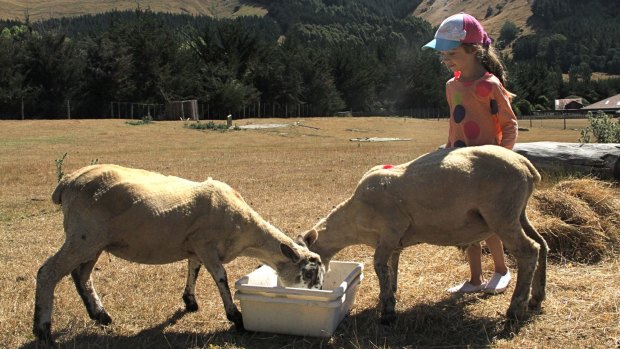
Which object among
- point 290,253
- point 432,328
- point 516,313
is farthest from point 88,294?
point 516,313

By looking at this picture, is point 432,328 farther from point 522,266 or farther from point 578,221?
point 578,221

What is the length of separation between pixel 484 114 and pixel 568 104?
144 metres

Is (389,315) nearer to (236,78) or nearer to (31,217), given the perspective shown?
(31,217)

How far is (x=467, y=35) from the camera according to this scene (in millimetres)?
6633

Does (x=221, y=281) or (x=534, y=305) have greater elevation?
(x=221, y=281)

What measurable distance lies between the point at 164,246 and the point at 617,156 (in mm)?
11202

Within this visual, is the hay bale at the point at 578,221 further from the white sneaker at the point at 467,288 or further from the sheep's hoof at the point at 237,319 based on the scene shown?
the sheep's hoof at the point at 237,319

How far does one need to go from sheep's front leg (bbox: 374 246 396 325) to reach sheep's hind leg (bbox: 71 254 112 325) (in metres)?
3.01

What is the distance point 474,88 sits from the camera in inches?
264

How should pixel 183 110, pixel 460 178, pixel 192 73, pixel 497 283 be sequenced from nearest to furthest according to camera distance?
pixel 460 178 < pixel 497 283 < pixel 183 110 < pixel 192 73

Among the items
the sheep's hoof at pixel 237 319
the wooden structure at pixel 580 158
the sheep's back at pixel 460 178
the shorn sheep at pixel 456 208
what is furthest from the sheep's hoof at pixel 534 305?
the wooden structure at pixel 580 158

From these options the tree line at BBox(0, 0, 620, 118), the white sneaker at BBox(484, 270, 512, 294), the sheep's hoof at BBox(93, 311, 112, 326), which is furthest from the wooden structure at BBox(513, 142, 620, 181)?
the tree line at BBox(0, 0, 620, 118)

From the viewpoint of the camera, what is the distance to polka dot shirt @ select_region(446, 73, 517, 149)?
6641mm

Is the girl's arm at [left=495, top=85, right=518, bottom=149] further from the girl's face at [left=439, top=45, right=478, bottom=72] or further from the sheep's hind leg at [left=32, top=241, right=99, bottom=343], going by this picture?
the sheep's hind leg at [left=32, top=241, right=99, bottom=343]
